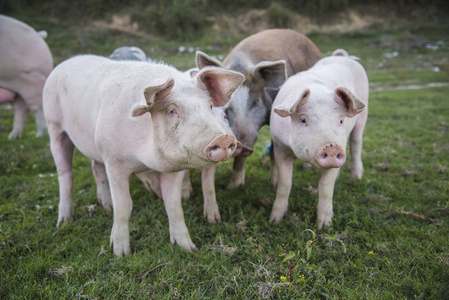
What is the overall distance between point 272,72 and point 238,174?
4.59 feet

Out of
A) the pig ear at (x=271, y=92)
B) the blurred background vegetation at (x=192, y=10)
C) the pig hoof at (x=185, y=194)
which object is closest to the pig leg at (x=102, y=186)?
the pig hoof at (x=185, y=194)

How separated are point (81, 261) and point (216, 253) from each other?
1183mm

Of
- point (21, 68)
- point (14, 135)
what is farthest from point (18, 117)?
point (21, 68)

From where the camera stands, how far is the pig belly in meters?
6.73

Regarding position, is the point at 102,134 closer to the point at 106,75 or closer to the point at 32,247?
the point at 106,75

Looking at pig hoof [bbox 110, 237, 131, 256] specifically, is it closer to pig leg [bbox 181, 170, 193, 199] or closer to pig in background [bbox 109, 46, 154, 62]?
pig leg [bbox 181, 170, 193, 199]

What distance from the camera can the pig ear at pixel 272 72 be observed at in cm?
393

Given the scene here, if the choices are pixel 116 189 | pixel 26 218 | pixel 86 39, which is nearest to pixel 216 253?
pixel 116 189

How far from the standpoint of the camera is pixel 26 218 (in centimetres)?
383

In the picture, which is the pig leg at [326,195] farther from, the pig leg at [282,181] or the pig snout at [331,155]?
the pig snout at [331,155]

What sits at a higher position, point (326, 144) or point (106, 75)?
point (106, 75)

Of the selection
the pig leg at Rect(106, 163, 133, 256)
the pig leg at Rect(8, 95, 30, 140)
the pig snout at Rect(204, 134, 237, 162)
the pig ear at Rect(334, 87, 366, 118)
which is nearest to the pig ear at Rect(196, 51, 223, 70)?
the pig ear at Rect(334, 87, 366, 118)

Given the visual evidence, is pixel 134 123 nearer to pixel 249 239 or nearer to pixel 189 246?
pixel 189 246

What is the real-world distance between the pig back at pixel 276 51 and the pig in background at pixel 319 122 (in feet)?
2.24
